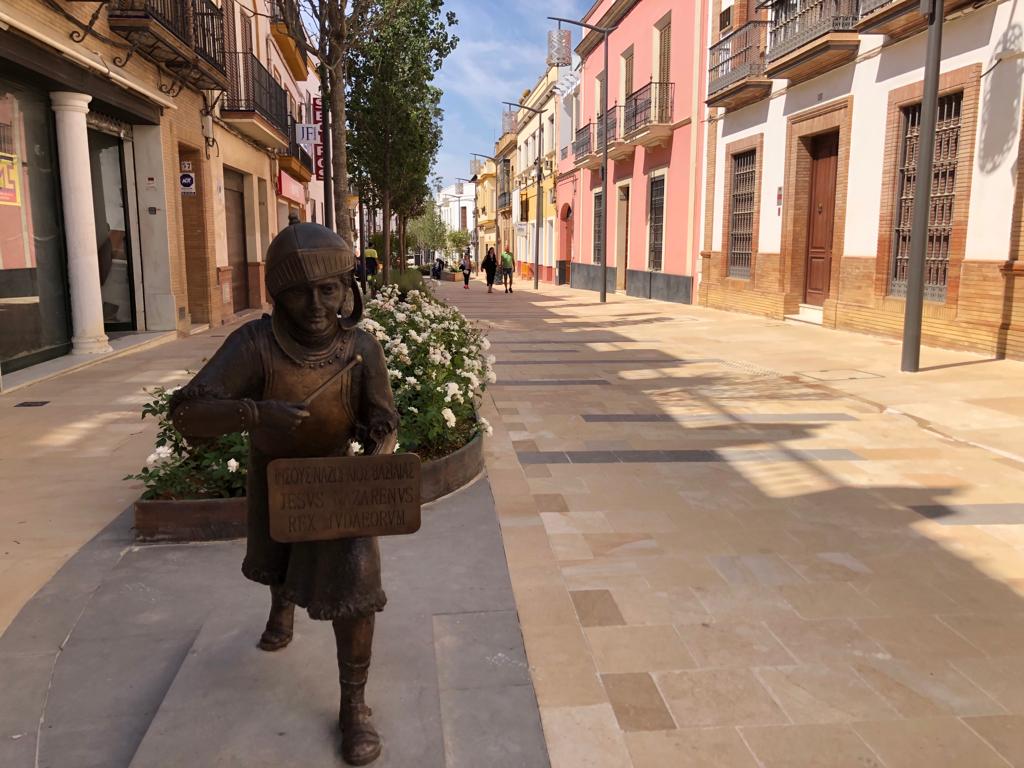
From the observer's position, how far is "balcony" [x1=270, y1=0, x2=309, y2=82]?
10.1 m

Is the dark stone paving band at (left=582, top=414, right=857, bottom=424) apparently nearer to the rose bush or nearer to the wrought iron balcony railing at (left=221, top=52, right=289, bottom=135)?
the rose bush

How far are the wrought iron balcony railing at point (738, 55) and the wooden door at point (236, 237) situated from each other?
10604 millimetres

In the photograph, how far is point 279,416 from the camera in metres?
2.11

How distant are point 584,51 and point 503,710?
32.1m

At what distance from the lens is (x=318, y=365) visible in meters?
2.27

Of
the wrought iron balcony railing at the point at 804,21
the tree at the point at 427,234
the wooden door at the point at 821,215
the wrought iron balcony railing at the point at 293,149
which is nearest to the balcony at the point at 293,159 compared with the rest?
the wrought iron balcony railing at the point at 293,149

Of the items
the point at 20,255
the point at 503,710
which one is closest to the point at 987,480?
the point at 503,710

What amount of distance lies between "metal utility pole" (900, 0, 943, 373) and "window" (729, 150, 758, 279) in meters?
8.18

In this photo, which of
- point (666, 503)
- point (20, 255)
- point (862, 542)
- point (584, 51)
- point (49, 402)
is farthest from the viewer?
point (584, 51)

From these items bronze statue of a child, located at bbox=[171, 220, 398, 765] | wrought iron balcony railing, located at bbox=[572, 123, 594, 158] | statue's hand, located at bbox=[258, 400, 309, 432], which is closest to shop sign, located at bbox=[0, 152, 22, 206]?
bronze statue of a child, located at bbox=[171, 220, 398, 765]

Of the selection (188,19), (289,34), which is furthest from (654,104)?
(289,34)

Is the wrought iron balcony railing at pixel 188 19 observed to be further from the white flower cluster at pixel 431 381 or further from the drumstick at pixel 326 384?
the drumstick at pixel 326 384

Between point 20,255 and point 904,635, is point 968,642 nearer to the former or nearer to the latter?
point 904,635

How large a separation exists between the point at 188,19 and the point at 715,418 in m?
9.98
